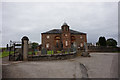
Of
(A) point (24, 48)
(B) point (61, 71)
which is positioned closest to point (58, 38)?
(A) point (24, 48)

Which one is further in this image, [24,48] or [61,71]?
[24,48]

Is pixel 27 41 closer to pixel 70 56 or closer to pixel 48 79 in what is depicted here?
pixel 70 56

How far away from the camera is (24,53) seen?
11.1 metres

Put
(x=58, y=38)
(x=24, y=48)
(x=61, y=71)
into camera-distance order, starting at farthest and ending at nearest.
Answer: (x=58, y=38) < (x=24, y=48) < (x=61, y=71)

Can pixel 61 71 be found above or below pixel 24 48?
below

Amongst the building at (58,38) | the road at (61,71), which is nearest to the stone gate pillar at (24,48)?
the road at (61,71)

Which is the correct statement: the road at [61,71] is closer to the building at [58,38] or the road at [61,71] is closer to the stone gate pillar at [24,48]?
the stone gate pillar at [24,48]

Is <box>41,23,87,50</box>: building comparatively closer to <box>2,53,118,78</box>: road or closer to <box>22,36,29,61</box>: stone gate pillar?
<box>22,36,29,61</box>: stone gate pillar

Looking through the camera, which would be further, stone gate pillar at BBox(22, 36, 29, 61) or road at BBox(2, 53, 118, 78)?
stone gate pillar at BBox(22, 36, 29, 61)

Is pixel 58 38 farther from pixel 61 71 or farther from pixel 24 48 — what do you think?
pixel 61 71

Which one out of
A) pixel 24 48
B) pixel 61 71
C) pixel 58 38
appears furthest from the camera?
pixel 58 38

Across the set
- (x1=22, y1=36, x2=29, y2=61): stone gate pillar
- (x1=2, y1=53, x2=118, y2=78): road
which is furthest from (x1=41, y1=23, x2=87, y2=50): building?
(x1=2, y1=53, x2=118, y2=78): road

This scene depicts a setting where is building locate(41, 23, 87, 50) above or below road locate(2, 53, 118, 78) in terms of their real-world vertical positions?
above

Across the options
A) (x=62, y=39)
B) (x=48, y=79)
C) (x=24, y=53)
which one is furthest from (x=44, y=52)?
(x=62, y=39)
